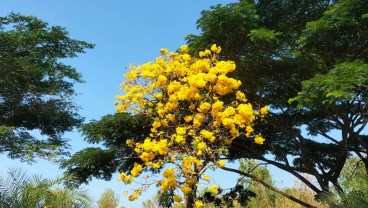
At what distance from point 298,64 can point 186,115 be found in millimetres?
3873

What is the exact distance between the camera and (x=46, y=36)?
17828 mm

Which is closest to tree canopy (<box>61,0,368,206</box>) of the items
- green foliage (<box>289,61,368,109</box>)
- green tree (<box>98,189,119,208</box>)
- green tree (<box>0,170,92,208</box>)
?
green foliage (<box>289,61,368,109</box>)

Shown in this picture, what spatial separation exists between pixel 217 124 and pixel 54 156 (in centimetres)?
1016

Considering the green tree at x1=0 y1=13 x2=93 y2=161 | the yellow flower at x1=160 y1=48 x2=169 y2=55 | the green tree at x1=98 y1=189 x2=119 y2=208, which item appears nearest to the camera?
the yellow flower at x1=160 y1=48 x2=169 y2=55

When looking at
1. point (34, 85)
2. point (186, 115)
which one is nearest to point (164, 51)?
point (186, 115)

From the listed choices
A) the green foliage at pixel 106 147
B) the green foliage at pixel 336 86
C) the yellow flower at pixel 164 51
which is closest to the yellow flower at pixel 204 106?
the green foliage at pixel 336 86

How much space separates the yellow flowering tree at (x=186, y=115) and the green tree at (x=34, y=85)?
7.70 m

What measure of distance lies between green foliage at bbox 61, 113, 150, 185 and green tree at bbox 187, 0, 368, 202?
270cm

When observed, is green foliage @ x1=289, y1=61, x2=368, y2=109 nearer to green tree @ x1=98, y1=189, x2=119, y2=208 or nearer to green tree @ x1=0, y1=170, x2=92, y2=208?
green tree @ x1=0, y1=170, x2=92, y2=208

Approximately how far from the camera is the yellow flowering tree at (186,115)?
8.88 metres

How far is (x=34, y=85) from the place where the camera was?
17.4m

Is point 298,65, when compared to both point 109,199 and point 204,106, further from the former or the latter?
point 109,199

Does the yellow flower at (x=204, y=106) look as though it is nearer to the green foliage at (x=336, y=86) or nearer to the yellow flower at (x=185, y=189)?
the yellow flower at (x=185, y=189)

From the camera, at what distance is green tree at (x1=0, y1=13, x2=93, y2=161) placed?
16.6 meters
